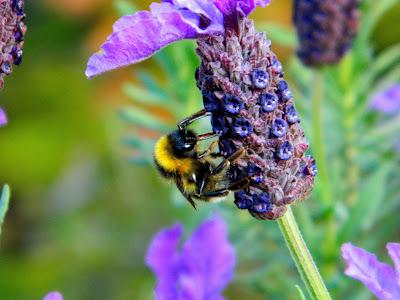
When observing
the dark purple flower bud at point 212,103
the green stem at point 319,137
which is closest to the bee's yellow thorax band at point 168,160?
the dark purple flower bud at point 212,103

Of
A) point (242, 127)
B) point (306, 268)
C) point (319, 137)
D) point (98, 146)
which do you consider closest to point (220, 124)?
point (242, 127)

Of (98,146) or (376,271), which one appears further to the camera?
(98,146)

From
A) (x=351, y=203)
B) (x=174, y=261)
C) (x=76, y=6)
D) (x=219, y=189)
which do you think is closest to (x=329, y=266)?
(x=351, y=203)

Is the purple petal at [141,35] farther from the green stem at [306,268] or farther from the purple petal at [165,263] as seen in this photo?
the purple petal at [165,263]

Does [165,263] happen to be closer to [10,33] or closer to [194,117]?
[194,117]

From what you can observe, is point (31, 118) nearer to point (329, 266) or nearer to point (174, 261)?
point (329, 266)
